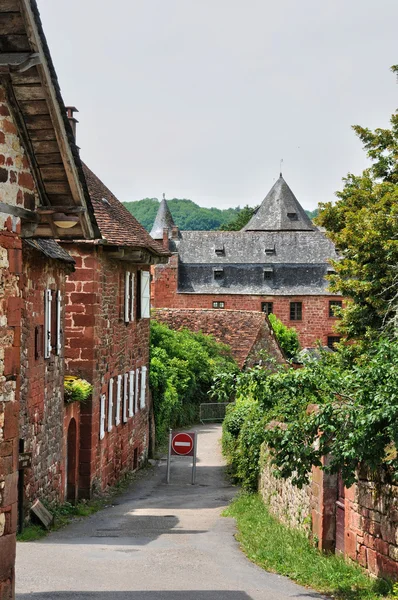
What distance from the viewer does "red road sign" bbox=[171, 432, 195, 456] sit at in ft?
69.8

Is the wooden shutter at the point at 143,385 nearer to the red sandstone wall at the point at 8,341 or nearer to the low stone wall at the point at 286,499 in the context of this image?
the low stone wall at the point at 286,499

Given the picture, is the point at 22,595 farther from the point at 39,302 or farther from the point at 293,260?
the point at 293,260

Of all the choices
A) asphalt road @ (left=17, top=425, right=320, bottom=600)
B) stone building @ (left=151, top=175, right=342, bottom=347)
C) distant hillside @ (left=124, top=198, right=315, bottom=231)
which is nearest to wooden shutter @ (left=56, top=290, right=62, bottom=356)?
asphalt road @ (left=17, top=425, right=320, bottom=600)

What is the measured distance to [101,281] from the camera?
64.2 feet

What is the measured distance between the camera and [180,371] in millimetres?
34188

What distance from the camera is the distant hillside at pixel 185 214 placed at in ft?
507

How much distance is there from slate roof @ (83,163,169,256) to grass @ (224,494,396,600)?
25.1 feet

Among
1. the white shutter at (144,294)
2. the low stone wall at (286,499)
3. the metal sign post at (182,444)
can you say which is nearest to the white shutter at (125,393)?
the white shutter at (144,294)

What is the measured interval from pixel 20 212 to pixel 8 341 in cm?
107

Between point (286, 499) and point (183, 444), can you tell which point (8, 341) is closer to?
point (286, 499)

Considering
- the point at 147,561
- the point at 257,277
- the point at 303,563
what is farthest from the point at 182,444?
the point at 257,277

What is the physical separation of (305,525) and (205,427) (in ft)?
76.7

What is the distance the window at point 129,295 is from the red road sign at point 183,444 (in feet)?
11.0

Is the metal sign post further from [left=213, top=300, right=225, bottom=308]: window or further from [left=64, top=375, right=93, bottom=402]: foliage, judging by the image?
[left=213, top=300, right=225, bottom=308]: window
